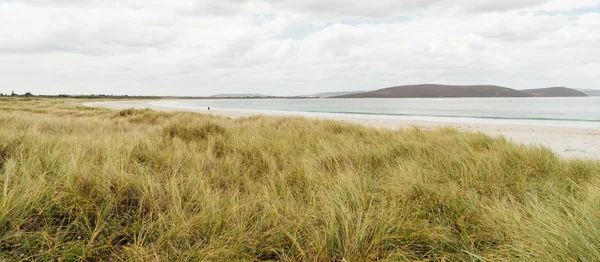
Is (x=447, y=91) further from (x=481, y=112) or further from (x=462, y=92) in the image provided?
(x=481, y=112)

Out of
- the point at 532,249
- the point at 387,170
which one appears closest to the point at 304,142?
the point at 387,170

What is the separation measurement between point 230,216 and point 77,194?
123 centimetres

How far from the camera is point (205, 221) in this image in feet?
6.49

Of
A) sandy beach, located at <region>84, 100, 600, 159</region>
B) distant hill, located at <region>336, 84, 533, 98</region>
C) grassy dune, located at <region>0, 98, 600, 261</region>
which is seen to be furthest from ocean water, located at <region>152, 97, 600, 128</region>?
distant hill, located at <region>336, 84, 533, 98</region>

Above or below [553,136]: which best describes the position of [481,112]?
above

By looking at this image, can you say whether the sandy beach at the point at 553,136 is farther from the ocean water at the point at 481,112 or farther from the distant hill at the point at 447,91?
the distant hill at the point at 447,91

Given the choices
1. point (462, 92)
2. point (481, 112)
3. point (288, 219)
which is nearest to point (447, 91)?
point (462, 92)

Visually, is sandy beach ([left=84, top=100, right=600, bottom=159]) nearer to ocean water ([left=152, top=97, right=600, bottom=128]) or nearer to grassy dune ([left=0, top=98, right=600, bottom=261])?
grassy dune ([left=0, top=98, right=600, bottom=261])

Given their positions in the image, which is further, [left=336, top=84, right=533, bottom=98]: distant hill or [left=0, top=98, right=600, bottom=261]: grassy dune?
[left=336, top=84, right=533, bottom=98]: distant hill

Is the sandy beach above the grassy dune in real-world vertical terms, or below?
below

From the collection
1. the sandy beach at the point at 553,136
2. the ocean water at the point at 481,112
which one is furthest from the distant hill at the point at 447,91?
the sandy beach at the point at 553,136

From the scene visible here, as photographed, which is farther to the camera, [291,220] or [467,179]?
[467,179]

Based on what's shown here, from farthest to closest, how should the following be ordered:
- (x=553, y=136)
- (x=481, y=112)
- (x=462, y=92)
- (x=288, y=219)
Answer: (x=462, y=92) → (x=481, y=112) → (x=553, y=136) → (x=288, y=219)

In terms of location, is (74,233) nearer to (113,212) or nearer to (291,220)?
(113,212)
